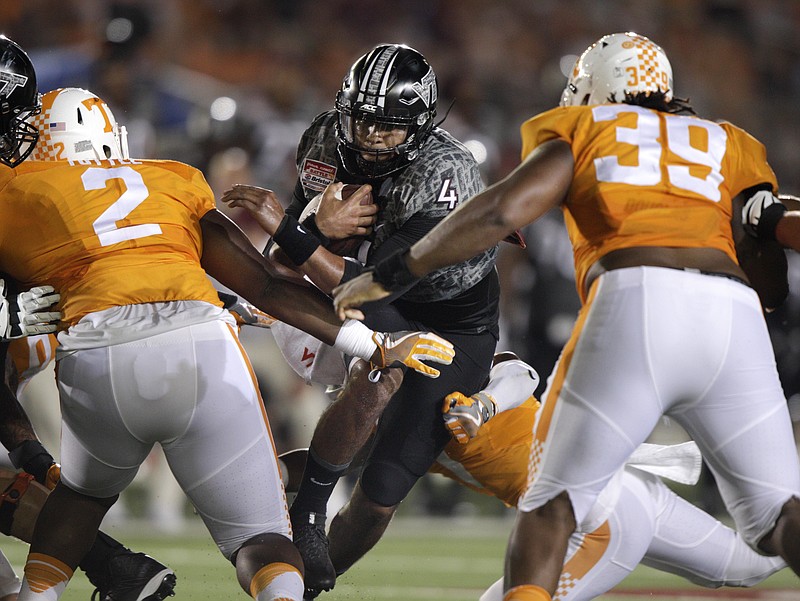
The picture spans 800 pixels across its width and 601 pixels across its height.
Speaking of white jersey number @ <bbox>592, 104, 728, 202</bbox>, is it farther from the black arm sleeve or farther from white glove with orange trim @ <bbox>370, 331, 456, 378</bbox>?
the black arm sleeve

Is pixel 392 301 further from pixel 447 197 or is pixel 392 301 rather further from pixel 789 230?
Result: pixel 789 230

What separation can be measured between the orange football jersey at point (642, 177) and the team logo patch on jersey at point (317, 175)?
1334 millimetres

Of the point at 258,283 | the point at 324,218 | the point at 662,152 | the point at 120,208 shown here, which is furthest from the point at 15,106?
the point at 662,152

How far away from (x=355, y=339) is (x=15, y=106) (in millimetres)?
1257

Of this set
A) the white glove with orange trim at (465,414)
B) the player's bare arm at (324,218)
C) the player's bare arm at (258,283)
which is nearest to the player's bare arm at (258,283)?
the player's bare arm at (258,283)

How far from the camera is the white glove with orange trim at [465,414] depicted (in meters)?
3.94

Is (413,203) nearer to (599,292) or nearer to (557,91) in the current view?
(599,292)

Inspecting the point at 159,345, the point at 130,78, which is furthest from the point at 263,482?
the point at 130,78

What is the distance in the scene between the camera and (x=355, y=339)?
360 centimetres

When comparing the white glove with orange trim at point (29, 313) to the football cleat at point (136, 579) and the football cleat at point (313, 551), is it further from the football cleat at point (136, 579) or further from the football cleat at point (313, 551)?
the football cleat at point (313, 551)

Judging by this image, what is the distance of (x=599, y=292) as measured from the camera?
3020mm

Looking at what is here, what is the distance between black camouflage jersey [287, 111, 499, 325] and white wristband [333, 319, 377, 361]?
17.5 inches

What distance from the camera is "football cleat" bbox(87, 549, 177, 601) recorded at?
3797 mm

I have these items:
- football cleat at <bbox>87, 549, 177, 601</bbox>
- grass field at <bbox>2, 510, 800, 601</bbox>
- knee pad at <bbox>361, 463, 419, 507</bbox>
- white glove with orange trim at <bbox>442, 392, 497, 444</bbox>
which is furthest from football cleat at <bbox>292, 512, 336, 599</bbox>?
grass field at <bbox>2, 510, 800, 601</bbox>
